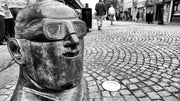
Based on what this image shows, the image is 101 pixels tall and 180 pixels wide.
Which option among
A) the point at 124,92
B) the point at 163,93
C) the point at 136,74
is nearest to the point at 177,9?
the point at 136,74

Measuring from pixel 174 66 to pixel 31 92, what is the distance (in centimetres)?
328

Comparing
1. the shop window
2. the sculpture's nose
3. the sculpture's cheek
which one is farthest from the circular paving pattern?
the shop window

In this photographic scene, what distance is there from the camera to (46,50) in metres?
1.19

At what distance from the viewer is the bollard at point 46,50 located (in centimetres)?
119

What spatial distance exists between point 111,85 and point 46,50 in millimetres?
1745

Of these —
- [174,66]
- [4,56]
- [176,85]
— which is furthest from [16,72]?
[174,66]

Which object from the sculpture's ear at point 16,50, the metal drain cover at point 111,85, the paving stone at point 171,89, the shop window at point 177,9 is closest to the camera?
the sculpture's ear at point 16,50

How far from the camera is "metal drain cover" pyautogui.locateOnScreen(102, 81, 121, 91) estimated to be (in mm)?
2522

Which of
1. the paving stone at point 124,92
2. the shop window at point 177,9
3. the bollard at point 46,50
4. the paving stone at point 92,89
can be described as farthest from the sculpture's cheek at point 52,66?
the shop window at point 177,9

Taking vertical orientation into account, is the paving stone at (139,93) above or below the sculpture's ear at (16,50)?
below

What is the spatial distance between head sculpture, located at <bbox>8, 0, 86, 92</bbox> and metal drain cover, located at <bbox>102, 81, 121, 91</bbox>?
1.31 meters

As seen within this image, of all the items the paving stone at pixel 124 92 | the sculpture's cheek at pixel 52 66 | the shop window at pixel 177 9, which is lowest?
the paving stone at pixel 124 92

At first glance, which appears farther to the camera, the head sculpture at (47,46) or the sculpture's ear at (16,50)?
the sculpture's ear at (16,50)

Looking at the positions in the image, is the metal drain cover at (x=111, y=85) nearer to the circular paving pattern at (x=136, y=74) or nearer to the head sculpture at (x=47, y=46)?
the circular paving pattern at (x=136, y=74)
